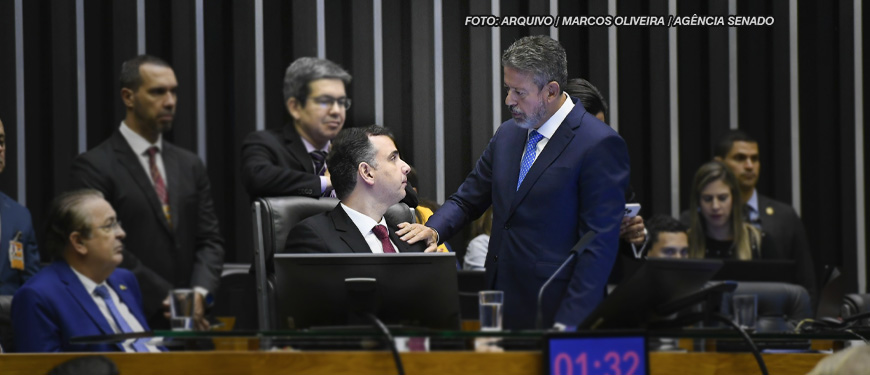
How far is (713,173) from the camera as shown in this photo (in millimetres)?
4289

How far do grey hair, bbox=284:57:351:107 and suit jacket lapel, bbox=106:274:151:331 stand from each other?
3.14 ft

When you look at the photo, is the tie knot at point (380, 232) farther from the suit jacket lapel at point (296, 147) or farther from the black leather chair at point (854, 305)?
the black leather chair at point (854, 305)

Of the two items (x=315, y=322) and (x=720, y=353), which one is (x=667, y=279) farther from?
(x=315, y=322)

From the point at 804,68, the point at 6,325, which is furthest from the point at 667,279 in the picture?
the point at 804,68

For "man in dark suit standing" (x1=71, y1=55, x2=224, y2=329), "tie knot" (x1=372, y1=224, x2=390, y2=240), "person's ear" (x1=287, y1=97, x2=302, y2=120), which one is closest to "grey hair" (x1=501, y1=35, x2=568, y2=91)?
"tie knot" (x1=372, y1=224, x2=390, y2=240)

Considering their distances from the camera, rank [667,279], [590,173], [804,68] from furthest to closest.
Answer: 1. [804,68]
2. [590,173]
3. [667,279]

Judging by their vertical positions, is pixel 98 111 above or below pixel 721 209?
above

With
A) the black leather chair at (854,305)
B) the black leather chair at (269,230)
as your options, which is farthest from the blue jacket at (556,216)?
the black leather chair at (854,305)

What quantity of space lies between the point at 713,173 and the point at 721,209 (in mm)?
147

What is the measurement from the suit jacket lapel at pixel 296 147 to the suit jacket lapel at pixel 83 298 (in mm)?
901

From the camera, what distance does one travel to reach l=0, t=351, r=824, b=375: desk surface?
5.21 feet

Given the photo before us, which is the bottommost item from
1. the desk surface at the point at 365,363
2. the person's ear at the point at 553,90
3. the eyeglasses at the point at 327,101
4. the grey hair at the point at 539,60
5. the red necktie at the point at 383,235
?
the desk surface at the point at 365,363

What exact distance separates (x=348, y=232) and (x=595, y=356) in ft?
4.26

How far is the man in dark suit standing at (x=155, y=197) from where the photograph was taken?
12.6ft
